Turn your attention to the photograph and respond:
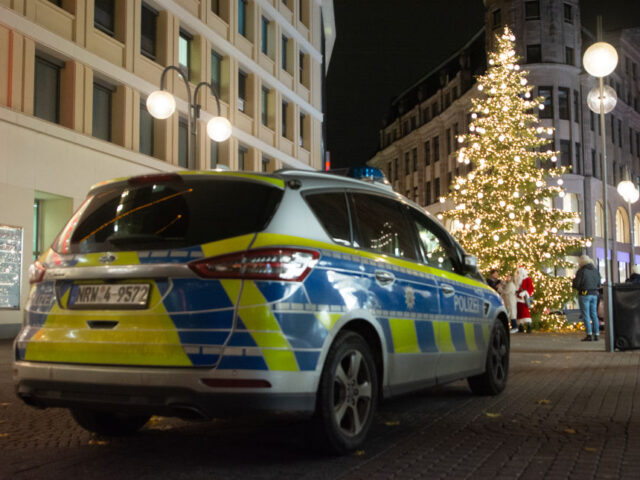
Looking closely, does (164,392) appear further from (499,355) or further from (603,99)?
(603,99)

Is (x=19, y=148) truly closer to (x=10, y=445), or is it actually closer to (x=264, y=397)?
(x=10, y=445)

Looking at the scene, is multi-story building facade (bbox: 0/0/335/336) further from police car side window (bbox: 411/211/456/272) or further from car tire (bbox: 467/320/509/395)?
police car side window (bbox: 411/211/456/272)

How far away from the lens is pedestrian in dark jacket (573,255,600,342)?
672 inches

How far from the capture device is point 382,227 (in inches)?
242

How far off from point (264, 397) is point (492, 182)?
21.5 meters

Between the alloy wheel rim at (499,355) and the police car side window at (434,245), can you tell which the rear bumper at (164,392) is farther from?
the alloy wheel rim at (499,355)

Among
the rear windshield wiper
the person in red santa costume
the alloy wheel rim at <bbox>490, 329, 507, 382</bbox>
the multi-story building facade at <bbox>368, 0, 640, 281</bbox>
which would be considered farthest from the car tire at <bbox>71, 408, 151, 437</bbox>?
the multi-story building facade at <bbox>368, 0, 640, 281</bbox>

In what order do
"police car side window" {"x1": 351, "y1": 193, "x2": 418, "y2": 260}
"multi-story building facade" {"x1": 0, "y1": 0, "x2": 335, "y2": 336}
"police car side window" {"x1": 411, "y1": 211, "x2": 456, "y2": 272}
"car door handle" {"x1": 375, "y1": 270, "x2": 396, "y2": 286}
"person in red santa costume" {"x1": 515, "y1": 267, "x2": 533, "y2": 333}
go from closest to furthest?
"car door handle" {"x1": 375, "y1": 270, "x2": 396, "y2": 286}
"police car side window" {"x1": 351, "y1": 193, "x2": 418, "y2": 260}
"police car side window" {"x1": 411, "y1": 211, "x2": 456, "y2": 272}
"multi-story building facade" {"x1": 0, "y1": 0, "x2": 335, "y2": 336}
"person in red santa costume" {"x1": 515, "y1": 267, "x2": 533, "y2": 333}

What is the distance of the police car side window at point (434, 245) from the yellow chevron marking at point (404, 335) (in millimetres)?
807

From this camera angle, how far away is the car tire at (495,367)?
8.23 m

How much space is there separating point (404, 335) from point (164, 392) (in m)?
2.06

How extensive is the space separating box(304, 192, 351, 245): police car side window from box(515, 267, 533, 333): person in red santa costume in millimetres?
17083

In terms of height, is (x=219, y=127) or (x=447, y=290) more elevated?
(x=219, y=127)

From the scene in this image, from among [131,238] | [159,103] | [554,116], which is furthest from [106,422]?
[554,116]
